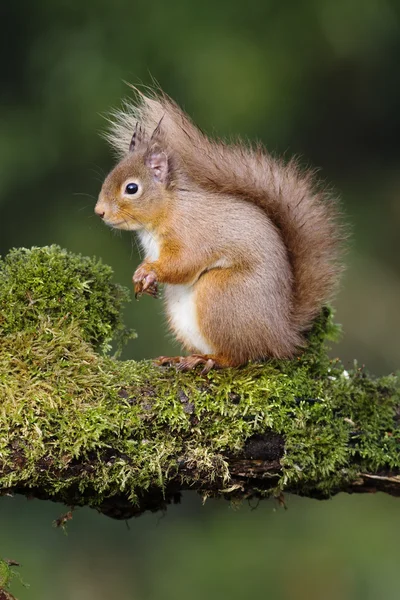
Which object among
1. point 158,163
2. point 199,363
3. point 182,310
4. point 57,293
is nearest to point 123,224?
point 158,163

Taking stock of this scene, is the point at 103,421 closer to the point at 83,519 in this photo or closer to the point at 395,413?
the point at 395,413

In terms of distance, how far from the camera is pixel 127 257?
5.66 m

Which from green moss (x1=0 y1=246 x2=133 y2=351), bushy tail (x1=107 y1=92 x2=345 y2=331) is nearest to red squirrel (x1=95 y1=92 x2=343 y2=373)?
bushy tail (x1=107 y1=92 x2=345 y2=331)

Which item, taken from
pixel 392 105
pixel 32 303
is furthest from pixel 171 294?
pixel 392 105

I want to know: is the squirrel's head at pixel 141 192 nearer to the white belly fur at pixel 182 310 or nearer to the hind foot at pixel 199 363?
the white belly fur at pixel 182 310

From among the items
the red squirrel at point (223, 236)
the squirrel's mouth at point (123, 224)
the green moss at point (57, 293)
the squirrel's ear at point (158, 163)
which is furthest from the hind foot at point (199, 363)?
the squirrel's ear at point (158, 163)

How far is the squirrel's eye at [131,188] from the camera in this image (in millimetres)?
3098

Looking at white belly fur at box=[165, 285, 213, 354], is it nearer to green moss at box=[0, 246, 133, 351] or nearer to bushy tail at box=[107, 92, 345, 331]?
green moss at box=[0, 246, 133, 351]

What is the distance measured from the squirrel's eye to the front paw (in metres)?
0.29

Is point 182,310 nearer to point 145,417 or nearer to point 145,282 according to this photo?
point 145,282

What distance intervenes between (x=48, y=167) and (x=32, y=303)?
314cm

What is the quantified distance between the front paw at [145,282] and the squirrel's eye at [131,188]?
29 cm

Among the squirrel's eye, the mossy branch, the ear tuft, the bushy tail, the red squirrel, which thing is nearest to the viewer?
the mossy branch

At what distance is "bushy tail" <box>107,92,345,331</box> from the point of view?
2.99 m
